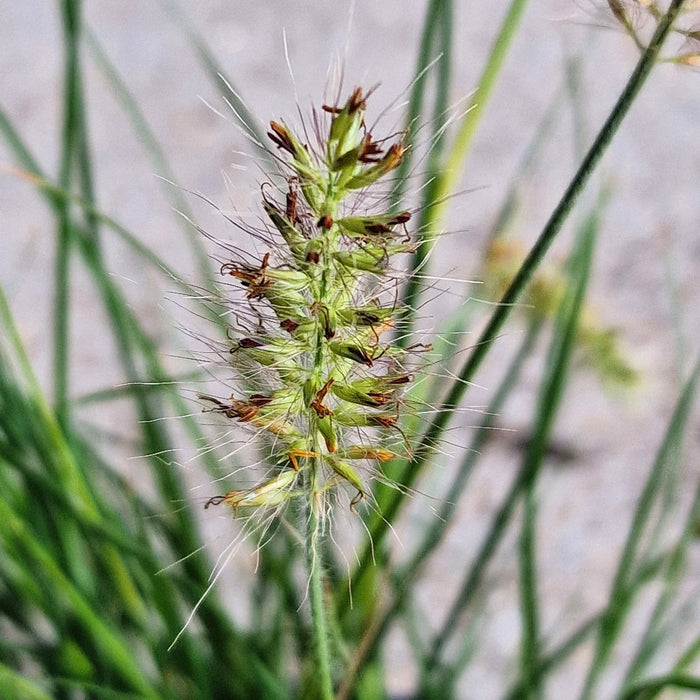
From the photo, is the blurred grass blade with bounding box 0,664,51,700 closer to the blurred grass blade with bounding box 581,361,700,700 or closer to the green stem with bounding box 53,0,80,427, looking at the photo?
the green stem with bounding box 53,0,80,427

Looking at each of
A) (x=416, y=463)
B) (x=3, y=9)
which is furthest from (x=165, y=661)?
(x=3, y=9)

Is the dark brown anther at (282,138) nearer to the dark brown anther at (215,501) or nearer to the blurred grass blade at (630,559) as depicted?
the dark brown anther at (215,501)

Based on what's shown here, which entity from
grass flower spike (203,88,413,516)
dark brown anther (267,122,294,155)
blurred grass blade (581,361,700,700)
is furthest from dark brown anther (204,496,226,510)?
blurred grass blade (581,361,700,700)

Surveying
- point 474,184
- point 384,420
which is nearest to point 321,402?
point 384,420

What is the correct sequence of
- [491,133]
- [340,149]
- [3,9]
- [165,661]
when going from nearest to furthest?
1. [340,149]
2. [165,661]
3. [491,133]
4. [3,9]

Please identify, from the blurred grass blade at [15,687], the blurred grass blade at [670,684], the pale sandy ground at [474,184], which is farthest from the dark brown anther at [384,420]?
the pale sandy ground at [474,184]

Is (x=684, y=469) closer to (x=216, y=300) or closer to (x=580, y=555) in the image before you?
(x=580, y=555)
